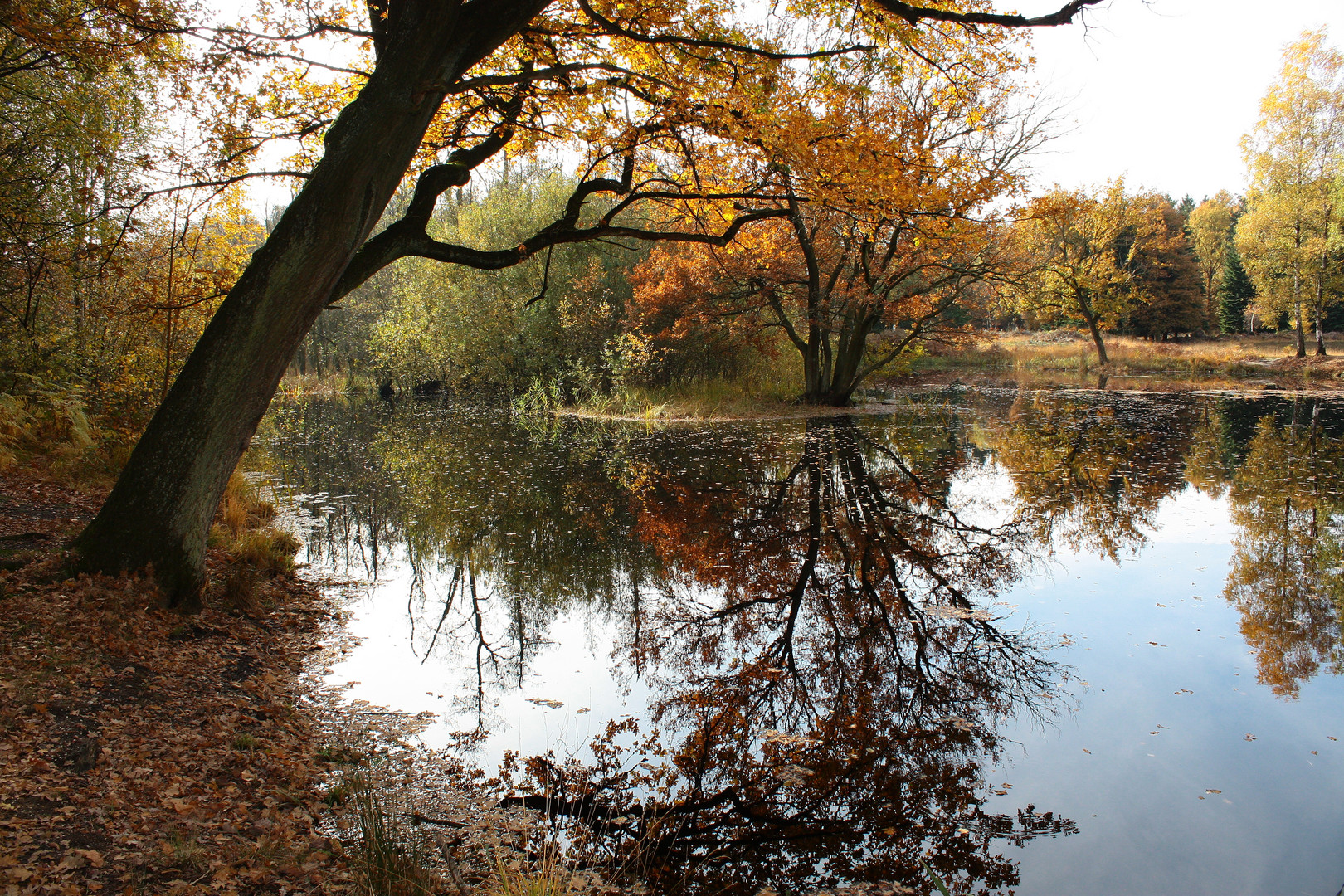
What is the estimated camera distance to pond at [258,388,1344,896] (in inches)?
119

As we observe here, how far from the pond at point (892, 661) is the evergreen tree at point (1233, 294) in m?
42.4

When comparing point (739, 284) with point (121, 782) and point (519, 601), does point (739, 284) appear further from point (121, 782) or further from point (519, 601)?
point (121, 782)

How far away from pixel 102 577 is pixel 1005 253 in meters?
19.4

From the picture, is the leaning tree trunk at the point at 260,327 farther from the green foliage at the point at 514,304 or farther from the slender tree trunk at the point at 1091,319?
the slender tree trunk at the point at 1091,319

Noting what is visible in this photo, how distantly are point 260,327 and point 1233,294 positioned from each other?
183 ft

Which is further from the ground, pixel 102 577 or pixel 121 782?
pixel 102 577

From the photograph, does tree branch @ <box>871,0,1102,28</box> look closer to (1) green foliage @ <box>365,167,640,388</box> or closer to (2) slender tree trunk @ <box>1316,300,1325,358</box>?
(1) green foliage @ <box>365,167,640,388</box>

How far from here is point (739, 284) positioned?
1902 cm

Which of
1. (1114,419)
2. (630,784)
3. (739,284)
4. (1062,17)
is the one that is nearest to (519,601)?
(630,784)

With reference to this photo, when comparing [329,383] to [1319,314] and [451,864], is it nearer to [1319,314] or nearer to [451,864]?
[451,864]

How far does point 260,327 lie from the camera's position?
4703 millimetres

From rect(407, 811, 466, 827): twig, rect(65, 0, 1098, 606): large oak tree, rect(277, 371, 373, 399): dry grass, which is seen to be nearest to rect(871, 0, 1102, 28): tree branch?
rect(65, 0, 1098, 606): large oak tree

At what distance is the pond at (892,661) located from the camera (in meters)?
3.02

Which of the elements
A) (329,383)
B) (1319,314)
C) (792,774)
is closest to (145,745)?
(792,774)
